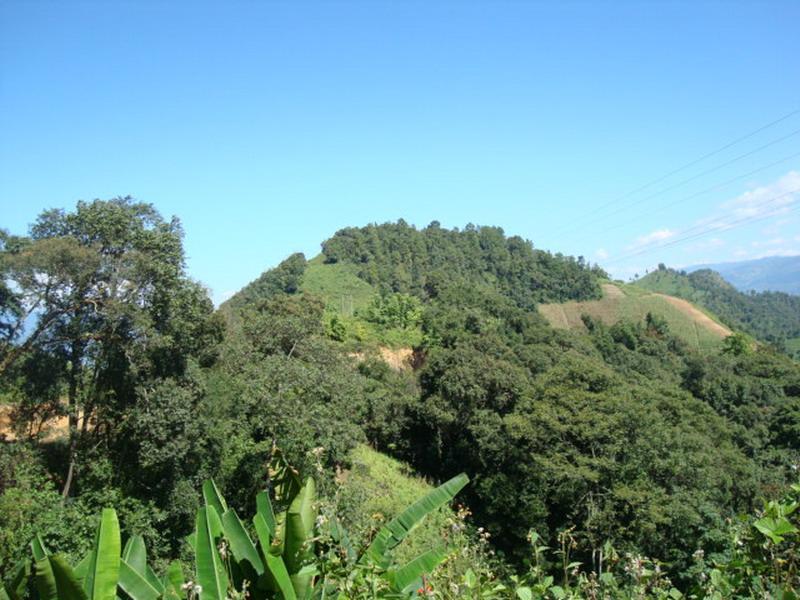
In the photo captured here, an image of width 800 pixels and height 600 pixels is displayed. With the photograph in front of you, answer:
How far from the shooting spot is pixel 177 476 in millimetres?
12703

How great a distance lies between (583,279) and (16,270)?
70.2 metres

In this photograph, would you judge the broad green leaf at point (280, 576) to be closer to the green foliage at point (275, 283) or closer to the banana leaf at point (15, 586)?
the banana leaf at point (15, 586)

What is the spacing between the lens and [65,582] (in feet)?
10.1

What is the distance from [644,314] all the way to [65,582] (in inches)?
2787

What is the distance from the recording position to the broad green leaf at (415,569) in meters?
3.67

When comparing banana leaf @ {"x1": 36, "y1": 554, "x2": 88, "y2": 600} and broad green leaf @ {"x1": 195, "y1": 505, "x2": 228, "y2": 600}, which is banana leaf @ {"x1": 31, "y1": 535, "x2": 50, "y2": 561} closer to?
banana leaf @ {"x1": 36, "y1": 554, "x2": 88, "y2": 600}

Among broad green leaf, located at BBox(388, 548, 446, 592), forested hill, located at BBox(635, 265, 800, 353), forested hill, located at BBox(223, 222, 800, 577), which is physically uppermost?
broad green leaf, located at BBox(388, 548, 446, 592)

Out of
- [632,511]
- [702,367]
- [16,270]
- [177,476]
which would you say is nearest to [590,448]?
[632,511]

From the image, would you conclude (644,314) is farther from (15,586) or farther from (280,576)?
(15,586)

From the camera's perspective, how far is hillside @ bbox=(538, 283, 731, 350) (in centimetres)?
6389

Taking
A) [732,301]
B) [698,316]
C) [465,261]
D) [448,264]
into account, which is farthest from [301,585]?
[732,301]

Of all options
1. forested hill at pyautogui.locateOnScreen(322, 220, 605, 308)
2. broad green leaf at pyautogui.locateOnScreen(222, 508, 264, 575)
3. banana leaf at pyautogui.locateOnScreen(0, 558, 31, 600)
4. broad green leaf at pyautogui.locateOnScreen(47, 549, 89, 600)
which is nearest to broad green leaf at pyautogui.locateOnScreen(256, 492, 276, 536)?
broad green leaf at pyautogui.locateOnScreen(222, 508, 264, 575)

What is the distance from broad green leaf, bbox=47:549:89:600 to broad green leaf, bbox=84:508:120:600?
0.56ft

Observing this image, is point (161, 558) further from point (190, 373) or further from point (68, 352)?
point (68, 352)
